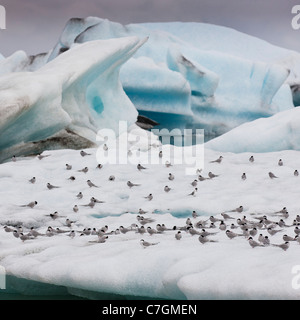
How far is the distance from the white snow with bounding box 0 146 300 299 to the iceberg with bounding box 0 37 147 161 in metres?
1.49

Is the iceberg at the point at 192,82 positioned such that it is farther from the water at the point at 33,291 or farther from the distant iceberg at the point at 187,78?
the water at the point at 33,291

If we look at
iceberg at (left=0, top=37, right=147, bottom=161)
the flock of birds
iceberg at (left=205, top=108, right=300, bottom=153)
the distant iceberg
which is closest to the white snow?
the flock of birds

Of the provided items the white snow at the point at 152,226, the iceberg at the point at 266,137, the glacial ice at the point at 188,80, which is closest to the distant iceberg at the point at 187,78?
the glacial ice at the point at 188,80

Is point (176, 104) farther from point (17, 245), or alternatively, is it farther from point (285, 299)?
point (285, 299)

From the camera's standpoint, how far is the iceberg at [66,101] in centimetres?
1791

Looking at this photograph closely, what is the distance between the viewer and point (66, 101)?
70.5ft

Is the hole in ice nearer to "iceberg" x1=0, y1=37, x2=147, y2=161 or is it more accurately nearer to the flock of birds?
"iceberg" x1=0, y1=37, x2=147, y2=161

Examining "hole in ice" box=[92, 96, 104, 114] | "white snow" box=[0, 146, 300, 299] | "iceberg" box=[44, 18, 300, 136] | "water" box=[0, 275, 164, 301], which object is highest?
"iceberg" box=[44, 18, 300, 136]

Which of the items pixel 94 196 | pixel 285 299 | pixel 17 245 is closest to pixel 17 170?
pixel 94 196

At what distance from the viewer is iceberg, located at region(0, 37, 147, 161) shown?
1791 cm

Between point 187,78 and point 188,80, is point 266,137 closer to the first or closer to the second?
point 187,78

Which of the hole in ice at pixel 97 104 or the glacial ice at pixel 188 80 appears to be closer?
the hole in ice at pixel 97 104

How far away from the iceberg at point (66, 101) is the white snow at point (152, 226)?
1.49m

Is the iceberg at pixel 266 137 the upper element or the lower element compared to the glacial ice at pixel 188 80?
lower
